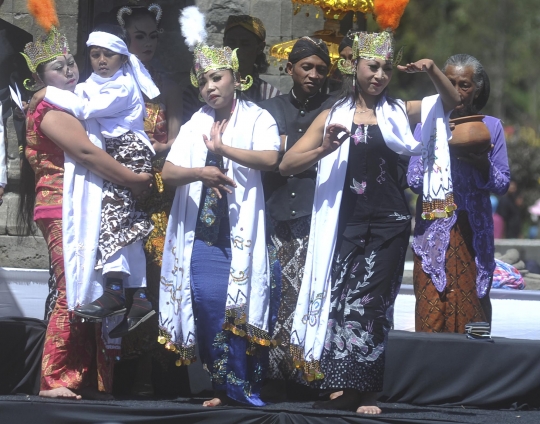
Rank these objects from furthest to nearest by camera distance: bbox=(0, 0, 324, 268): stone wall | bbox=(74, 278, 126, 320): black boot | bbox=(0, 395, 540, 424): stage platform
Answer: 1. bbox=(0, 0, 324, 268): stone wall
2. bbox=(74, 278, 126, 320): black boot
3. bbox=(0, 395, 540, 424): stage platform

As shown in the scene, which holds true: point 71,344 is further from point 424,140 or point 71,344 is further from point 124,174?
point 424,140

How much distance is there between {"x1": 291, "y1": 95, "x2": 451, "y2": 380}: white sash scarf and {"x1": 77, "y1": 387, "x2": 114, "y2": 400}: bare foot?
2.90 feet

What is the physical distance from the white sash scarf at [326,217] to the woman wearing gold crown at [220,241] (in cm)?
18

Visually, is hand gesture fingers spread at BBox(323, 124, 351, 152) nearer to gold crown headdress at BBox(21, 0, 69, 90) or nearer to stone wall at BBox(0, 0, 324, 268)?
gold crown headdress at BBox(21, 0, 69, 90)

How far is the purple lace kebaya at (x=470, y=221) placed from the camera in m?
5.22

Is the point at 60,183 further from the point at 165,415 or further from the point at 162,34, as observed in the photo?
the point at 162,34

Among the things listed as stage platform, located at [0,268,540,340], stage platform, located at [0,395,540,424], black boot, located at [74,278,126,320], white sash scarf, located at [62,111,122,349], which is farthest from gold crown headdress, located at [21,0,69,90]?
stage platform, located at [0,268,540,340]

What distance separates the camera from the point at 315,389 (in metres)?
5.14

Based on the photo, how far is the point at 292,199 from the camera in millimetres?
4941

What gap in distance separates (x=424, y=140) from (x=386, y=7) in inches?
Answer: 24.3

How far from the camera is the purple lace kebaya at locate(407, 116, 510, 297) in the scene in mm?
5223

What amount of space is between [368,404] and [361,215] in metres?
0.84

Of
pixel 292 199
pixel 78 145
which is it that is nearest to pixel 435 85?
pixel 292 199

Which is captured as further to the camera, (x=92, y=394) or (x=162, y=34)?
(x=162, y=34)
